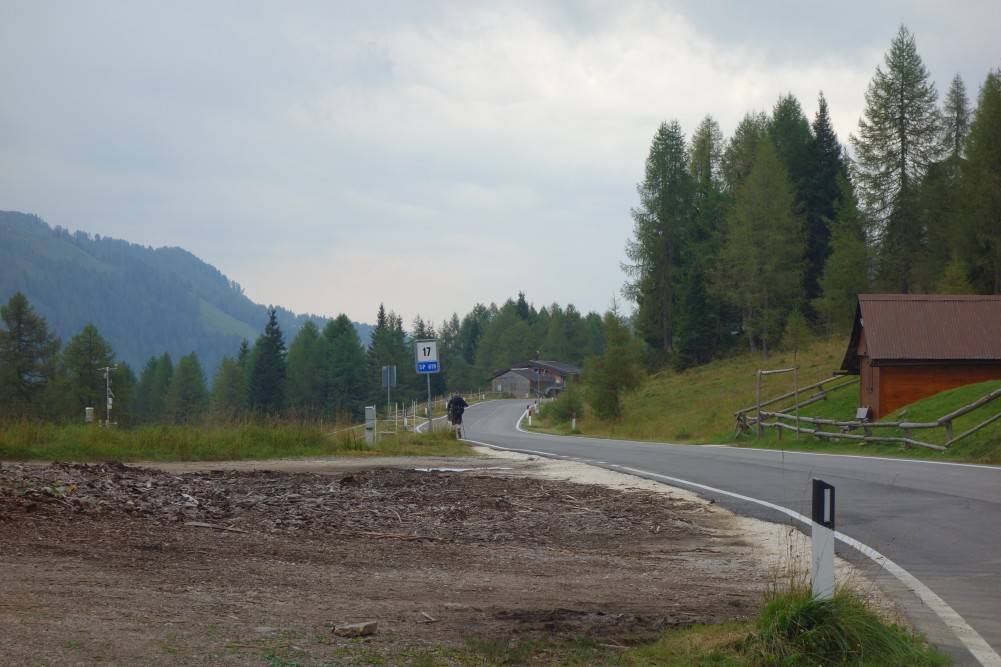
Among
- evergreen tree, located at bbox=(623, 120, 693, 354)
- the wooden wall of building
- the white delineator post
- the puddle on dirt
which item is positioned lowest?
the puddle on dirt

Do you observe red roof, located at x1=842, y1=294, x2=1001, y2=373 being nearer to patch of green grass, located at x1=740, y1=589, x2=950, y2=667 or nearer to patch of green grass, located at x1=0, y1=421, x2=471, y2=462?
patch of green grass, located at x1=0, y1=421, x2=471, y2=462

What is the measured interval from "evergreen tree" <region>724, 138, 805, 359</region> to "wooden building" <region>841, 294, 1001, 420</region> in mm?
30547

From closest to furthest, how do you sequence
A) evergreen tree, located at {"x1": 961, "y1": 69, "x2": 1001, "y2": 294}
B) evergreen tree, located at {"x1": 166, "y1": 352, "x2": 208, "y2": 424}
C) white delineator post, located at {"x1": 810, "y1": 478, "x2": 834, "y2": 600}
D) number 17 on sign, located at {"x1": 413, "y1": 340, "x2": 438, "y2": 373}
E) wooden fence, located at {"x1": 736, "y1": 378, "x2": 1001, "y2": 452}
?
white delineator post, located at {"x1": 810, "y1": 478, "x2": 834, "y2": 600}
wooden fence, located at {"x1": 736, "y1": 378, "x2": 1001, "y2": 452}
number 17 on sign, located at {"x1": 413, "y1": 340, "x2": 438, "y2": 373}
evergreen tree, located at {"x1": 961, "y1": 69, "x2": 1001, "y2": 294}
evergreen tree, located at {"x1": 166, "y1": 352, "x2": 208, "y2": 424}

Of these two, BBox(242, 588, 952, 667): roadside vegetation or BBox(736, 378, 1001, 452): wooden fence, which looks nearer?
BBox(242, 588, 952, 667): roadside vegetation

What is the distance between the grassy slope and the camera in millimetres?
25344

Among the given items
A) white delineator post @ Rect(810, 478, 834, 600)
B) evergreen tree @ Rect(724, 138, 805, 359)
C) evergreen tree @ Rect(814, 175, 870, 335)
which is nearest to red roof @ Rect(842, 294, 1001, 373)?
evergreen tree @ Rect(814, 175, 870, 335)

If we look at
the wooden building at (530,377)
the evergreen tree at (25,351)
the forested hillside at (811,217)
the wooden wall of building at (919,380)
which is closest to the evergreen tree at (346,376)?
the wooden building at (530,377)

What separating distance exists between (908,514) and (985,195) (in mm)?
42266

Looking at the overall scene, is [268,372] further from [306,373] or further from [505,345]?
[505,345]

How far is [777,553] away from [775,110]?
7873cm

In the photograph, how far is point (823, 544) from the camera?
5.54 meters

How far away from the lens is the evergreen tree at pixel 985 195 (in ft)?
156

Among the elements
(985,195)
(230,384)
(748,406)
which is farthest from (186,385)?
(985,195)

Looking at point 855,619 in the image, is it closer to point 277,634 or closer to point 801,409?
point 277,634
